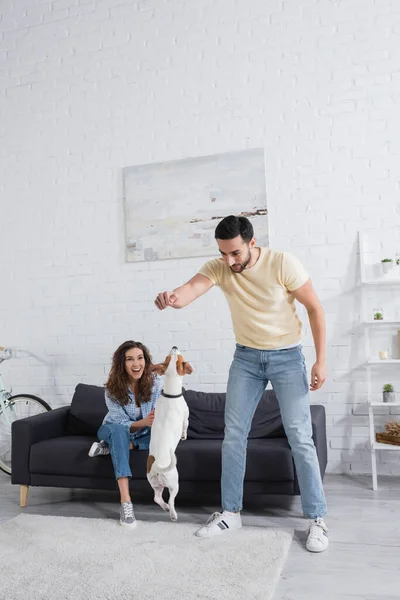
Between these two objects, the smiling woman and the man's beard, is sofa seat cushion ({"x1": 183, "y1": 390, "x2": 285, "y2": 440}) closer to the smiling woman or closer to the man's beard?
the smiling woman

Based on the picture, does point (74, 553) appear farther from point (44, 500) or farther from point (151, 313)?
point (151, 313)

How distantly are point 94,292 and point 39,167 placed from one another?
1.06 m

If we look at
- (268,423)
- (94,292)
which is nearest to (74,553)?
(268,423)

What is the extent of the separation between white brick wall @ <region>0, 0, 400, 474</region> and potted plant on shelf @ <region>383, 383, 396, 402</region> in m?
0.22

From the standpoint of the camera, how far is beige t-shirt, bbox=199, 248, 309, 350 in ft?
8.39

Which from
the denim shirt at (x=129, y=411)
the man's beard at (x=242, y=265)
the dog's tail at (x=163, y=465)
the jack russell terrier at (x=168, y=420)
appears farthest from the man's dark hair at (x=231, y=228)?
the denim shirt at (x=129, y=411)

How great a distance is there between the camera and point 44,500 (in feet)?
11.0

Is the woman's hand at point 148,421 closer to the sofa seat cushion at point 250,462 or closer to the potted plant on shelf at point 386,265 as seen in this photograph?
the sofa seat cushion at point 250,462

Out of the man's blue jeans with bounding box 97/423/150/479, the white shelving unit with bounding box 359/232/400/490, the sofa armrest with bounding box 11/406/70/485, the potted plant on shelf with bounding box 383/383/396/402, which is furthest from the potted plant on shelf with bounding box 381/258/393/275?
the sofa armrest with bounding box 11/406/70/485

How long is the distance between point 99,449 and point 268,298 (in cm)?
125

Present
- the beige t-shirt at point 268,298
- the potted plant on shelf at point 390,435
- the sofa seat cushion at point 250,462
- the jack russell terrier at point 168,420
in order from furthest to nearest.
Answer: the potted plant on shelf at point 390,435 < the sofa seat cushion at point 250,462 < the beige t-shirt at point 268,298 < the jack russell terrier at point 168,420

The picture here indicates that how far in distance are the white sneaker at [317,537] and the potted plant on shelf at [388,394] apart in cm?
114

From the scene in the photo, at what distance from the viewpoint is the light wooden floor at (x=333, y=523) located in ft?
6.86

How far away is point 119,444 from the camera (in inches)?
117
